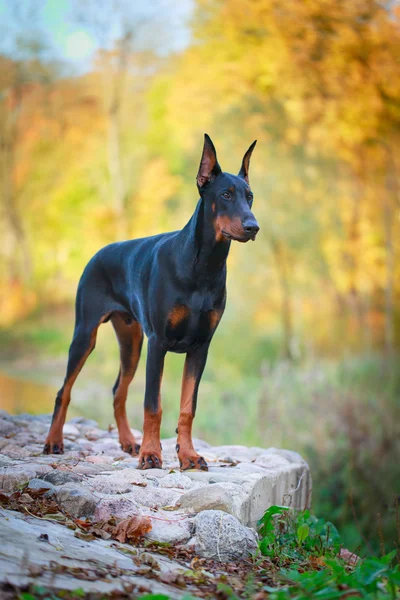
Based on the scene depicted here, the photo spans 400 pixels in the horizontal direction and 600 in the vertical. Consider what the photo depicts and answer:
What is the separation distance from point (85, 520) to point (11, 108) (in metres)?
18.5

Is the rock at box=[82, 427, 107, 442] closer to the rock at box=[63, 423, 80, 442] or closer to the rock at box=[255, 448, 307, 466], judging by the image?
the rock at box=[63, 423, 80, 442]

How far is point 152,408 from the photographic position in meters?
4.84

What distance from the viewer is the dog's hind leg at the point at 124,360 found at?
587 centimetres

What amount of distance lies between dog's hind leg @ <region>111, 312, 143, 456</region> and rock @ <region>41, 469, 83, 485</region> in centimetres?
148

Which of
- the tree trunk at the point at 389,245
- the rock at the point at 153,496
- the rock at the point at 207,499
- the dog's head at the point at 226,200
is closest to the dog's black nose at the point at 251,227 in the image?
the dog's head at the point at 226,200

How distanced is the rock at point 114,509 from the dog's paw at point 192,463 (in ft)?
3.02

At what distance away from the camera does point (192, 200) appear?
18.7 m

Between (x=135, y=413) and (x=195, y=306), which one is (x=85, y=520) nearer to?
(x=195, y=306)

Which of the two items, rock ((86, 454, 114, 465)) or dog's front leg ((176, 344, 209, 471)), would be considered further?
rock ((86, 454, 114, 465))

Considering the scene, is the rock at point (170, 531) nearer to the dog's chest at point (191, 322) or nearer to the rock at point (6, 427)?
the dog's chest at point (191, 322)

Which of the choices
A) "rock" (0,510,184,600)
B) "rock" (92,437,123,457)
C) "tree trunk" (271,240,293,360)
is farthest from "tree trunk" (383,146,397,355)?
"rock" (0,510,184,600)

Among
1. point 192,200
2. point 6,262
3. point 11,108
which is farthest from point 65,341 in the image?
point 11,108

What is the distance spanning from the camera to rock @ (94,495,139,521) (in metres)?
3.90

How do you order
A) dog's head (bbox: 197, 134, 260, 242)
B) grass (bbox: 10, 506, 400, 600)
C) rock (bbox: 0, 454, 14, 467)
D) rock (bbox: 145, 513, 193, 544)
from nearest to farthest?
grass (bbox: 10, 506, 400, 600) → rock (bbox: 145, 513, 193, 544) → dog's head (bbox: 197, 134, 260, 242) → rock (bbox: 0, 454, 14, 467)
